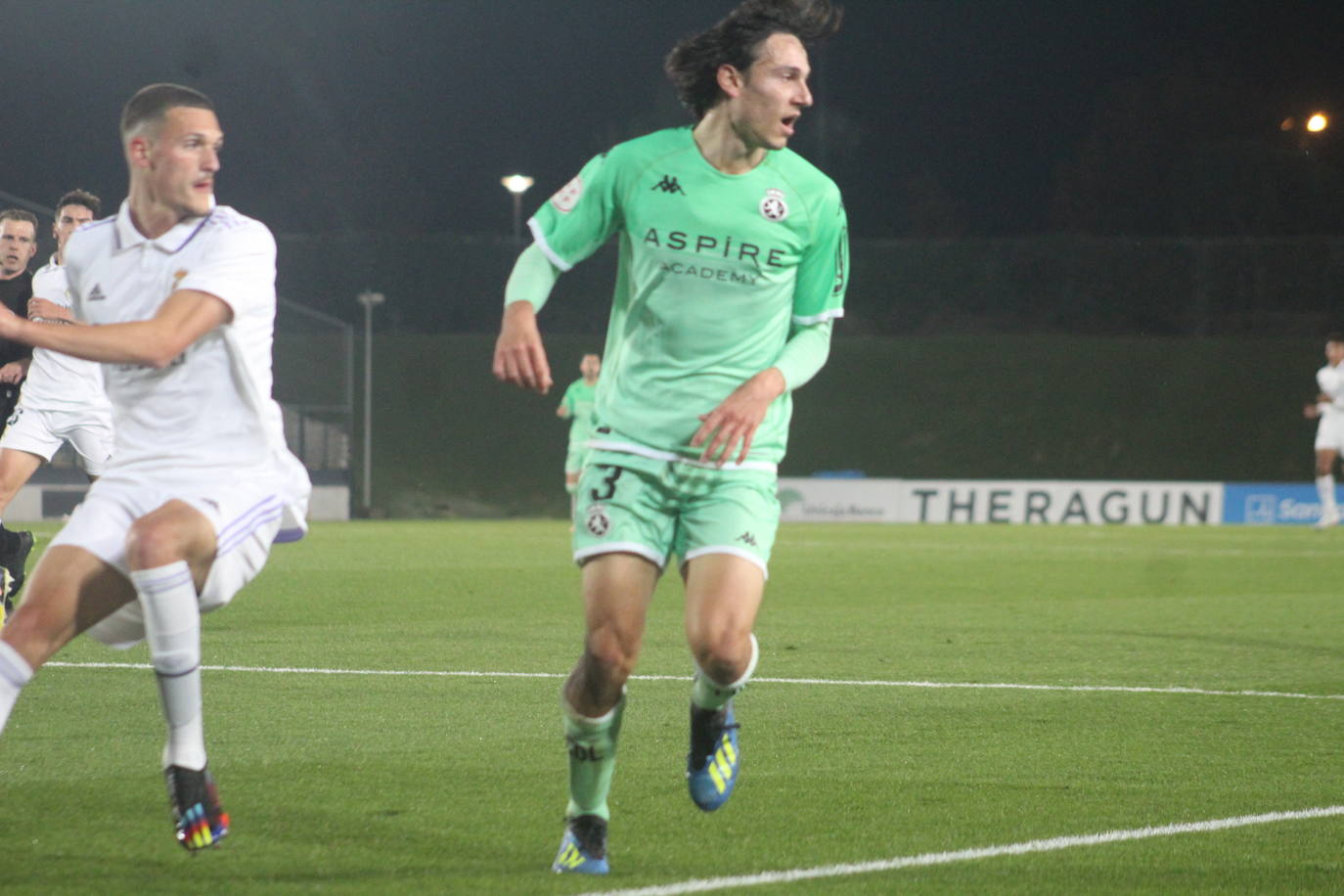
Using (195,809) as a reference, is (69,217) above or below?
above

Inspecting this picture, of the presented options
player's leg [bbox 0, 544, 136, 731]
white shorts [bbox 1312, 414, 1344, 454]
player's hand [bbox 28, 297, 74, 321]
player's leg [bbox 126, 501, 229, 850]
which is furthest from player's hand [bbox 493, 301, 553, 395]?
white shorts [bbox 1312, 414, 1344, 454]

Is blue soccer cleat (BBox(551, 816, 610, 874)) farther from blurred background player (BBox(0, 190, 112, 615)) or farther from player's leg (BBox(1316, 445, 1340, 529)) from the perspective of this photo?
player's leg (BBox(1316, 445, 1340, 529))

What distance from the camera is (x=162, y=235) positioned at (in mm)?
4684

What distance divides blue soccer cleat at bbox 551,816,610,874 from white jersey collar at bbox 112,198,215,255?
5.95 ft

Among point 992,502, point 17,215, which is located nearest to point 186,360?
point 17,215

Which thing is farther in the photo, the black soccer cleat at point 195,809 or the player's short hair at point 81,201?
the player's short hair at point 81,201

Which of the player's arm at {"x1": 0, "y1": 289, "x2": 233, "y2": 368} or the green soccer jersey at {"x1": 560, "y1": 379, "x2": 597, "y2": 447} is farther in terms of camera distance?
the green soccer jersey at {"x1": 560, "y1": 379, "x2": 597, "y2": 447}

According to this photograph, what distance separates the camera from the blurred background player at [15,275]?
32.4 ft

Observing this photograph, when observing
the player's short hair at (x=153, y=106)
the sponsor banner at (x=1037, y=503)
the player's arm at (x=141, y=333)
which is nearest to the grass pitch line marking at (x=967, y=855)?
the player's arm at (x=141, y=333)

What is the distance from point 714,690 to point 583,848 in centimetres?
65

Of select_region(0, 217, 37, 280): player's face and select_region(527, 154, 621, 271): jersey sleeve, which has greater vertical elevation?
select_region(0, 217, 37, 280): player's face

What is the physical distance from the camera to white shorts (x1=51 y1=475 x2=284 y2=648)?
14.6ft

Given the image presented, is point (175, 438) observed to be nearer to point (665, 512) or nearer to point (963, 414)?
point (665, 512)

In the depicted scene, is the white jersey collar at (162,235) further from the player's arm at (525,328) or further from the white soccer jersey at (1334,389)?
the white soccer jersey at (1334,389)
